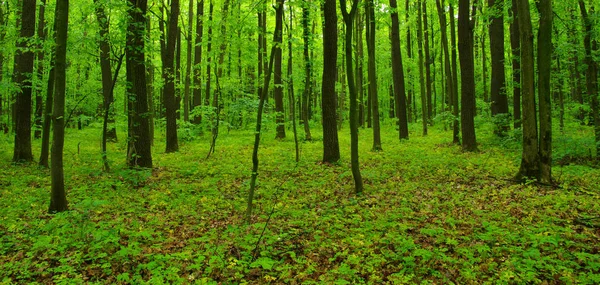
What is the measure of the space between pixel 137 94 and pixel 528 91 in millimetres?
10332

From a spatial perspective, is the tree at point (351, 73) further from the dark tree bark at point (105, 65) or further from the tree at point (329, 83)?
the dark tree bark at point (105, 65)

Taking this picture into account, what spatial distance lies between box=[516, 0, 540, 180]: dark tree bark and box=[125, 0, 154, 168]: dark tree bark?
947cm

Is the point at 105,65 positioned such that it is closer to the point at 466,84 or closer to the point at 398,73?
the point at 398,73

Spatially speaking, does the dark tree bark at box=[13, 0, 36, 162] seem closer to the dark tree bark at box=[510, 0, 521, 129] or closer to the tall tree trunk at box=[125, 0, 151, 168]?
the tall tree trunk at box=[125, 0, 151, 168]

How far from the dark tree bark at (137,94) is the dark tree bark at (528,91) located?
9468 millimetres

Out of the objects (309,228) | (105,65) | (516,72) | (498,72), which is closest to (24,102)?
(105,65)

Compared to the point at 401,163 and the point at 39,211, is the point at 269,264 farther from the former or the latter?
the point at 401,163

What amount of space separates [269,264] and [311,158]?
8372mm

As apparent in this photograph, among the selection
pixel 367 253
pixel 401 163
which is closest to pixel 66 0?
pixel 367 253

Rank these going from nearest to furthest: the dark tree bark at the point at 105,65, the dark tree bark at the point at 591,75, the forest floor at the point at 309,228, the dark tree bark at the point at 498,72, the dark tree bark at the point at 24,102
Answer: the forest floor at the point at 309,228 < the dark tree bark at the point at 105,65 < the dark tree bark at the point at 591,75 < the dark tree bark at the point at 24,102 < the dark tree bark at the point at 498,72

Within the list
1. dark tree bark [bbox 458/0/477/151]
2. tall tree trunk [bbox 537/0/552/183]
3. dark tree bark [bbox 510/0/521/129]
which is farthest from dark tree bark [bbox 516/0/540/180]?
dark tree bark [bbox 510/0/521/129]

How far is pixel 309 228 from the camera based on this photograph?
19.8 ft

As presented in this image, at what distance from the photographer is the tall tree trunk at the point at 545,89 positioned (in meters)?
8.04

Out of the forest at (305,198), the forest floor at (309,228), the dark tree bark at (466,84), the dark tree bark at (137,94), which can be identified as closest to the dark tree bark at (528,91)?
the forest at (305,198)
